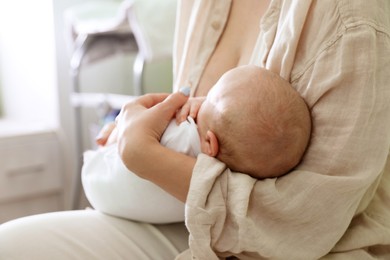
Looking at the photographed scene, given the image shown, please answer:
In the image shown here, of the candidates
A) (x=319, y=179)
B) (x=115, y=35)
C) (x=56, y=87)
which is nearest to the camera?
(x=319, y=179)

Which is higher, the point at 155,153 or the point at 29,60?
the point at 155,153

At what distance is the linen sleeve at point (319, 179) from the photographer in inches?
23.4

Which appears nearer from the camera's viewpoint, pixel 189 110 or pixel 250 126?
pixel 250 126

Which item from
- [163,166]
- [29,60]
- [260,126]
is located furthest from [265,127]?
[29,60]

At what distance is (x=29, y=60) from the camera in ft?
7.47

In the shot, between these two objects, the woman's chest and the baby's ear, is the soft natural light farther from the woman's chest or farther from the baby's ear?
the baby's ear

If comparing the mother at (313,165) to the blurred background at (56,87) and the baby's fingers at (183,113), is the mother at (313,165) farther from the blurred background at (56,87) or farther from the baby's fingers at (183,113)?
the blurred background at (56,87)

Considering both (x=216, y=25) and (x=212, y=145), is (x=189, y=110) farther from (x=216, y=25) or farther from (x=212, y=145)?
(x=216, y=25)

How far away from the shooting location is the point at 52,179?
2188mm

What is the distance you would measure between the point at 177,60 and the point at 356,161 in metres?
0.52

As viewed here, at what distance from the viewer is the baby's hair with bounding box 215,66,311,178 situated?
0.62 metres

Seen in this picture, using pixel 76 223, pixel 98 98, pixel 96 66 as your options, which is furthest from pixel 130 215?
pixel 96 66

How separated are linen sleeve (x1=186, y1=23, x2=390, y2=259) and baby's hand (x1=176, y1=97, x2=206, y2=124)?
0.11 meters

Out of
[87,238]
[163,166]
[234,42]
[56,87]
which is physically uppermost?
[234,42]
